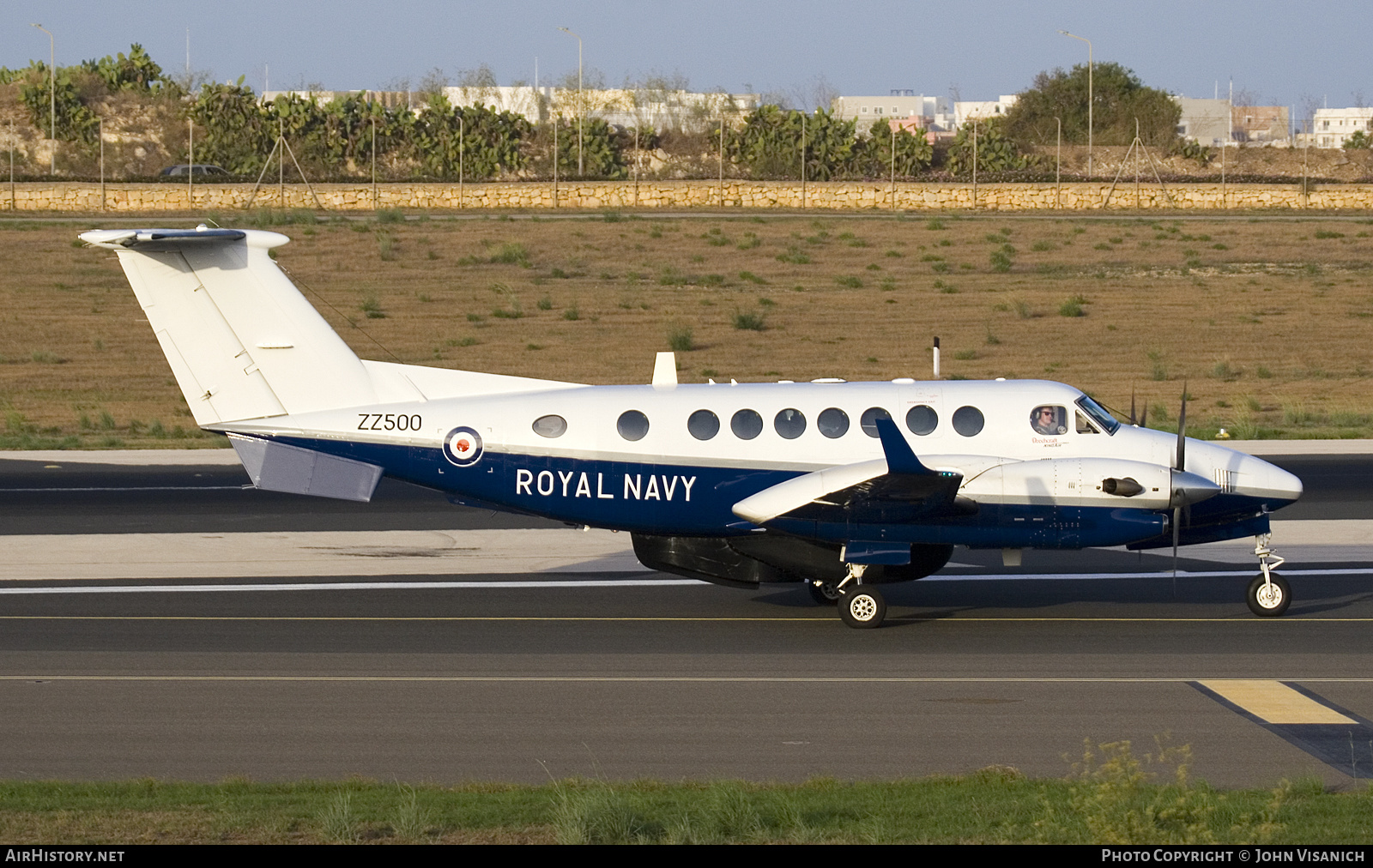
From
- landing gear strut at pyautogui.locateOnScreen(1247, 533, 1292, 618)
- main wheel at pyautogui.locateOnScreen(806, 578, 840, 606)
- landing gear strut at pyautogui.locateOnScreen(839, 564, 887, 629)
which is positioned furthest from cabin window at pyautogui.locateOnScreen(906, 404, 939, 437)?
landing gear strut at pyautogui.locateOnScreen(1247, 533, 1292, 618)

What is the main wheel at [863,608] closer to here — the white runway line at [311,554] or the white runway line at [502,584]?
the white runway line at [502,584]

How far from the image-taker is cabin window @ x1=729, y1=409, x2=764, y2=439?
51.6 feet

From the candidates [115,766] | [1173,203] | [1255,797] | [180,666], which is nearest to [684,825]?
[1255,797]

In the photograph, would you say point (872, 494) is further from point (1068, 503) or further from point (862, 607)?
point (1068, 503)

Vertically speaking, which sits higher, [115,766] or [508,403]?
[508,403]

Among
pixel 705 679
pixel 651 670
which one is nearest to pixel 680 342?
pixel 651 670

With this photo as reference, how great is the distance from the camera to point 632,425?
15883 mm

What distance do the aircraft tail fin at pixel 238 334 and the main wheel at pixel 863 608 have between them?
552 cm

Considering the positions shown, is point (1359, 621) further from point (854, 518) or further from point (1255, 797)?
point (1255, 797)

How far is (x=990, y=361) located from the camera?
137 ft

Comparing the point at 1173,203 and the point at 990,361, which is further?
the point at 1173,203

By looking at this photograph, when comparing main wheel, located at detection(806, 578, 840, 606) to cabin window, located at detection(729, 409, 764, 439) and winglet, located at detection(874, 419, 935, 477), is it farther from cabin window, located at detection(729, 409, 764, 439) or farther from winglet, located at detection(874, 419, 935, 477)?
winglet, located at detection(874, 419, 935, 477)

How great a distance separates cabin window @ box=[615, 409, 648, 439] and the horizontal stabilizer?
2648mm

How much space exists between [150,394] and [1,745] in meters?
29.3
